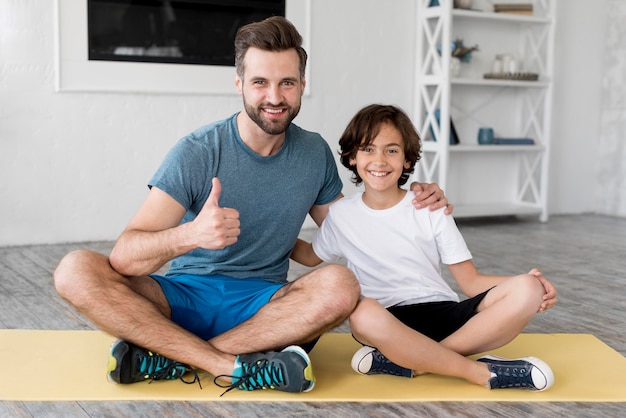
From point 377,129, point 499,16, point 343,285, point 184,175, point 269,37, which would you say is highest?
point 499,16

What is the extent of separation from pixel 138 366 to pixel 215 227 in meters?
0.42

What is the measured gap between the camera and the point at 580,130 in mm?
5965

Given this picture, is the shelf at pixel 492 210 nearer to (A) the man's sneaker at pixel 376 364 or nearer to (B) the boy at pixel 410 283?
(B) the boy at pixel 410 283

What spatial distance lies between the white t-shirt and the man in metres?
0.07

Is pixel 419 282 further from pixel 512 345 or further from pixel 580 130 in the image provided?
pixel 580 130

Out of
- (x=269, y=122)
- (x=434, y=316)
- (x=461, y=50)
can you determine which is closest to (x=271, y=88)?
(x=269, y=122)

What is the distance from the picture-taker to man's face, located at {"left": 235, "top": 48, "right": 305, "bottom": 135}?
2.05 m

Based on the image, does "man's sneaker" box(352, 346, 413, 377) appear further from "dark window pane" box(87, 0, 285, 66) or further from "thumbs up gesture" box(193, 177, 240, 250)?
"dark window pane" box(87, 0, 285, 66)

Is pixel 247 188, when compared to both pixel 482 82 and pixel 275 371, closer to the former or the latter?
pixel 275 371

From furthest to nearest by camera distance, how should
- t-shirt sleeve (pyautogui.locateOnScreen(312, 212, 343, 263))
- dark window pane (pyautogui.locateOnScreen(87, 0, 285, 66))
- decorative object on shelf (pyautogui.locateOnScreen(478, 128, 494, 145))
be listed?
decorative object on shelf (pyautogui.locateOnScreen(478, 128, 494, 145)) < dark window pane (pyautogui.locateOnScreen(87, 0, 285, 66)) < t-shirt sleeve (pyautogui.locateOnScreen(312, 212, 343, 263))

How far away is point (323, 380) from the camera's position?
6.73ft

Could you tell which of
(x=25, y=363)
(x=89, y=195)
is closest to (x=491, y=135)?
(x=89, y=195)

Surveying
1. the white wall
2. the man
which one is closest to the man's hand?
the man

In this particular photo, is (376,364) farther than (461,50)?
No
